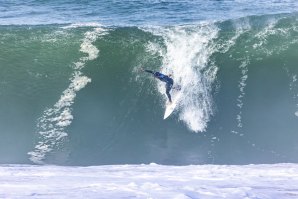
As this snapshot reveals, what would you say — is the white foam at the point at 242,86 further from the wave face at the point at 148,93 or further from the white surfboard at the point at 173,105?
the white surfboard at the point at 173,105

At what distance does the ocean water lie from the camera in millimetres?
10512

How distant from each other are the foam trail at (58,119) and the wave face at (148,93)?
0.03 metres

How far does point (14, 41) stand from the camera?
18.8 metres

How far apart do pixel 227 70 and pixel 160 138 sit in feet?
13.6

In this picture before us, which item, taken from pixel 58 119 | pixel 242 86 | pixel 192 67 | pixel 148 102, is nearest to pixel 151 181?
pixel 58 119

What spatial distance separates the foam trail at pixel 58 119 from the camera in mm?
13648

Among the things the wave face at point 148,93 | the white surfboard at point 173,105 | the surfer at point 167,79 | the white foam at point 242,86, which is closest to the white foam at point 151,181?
the wave face at point 148,93

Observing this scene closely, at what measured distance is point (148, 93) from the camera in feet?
52.6

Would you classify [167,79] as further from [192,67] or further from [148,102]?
[192,67]

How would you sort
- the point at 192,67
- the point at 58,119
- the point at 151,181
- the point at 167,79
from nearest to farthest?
the point at 151,181, the point at 58,119, the point at 167,79, the point at 192,67

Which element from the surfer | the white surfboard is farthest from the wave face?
the surfer

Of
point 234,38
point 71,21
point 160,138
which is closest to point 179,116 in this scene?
point 160,138

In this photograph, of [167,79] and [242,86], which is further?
[242,86]

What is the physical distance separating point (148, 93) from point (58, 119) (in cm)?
299
